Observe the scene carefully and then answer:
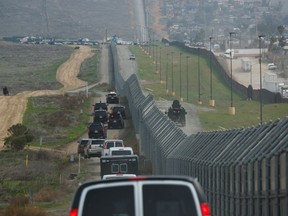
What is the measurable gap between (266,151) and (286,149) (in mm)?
1541

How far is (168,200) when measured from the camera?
Answer: 14.1 metres

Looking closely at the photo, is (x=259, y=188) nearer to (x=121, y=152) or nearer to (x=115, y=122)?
(x=121, y=152)

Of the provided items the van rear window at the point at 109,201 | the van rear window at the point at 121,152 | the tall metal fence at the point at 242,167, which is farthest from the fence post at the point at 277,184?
the van rear window at the point at 121,152

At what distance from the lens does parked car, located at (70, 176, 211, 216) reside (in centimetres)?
1394

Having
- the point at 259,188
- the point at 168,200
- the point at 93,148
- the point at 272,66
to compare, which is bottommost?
the point at 272,66

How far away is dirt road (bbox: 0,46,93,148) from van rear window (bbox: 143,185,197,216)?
47.8 meters

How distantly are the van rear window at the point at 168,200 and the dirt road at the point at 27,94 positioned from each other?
157ft

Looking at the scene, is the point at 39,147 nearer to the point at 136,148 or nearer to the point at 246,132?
the point at 136,148

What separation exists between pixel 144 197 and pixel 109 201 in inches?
16.7

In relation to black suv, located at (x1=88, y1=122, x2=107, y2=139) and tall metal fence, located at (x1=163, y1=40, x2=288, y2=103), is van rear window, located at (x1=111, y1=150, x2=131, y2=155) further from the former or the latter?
tall metal fence, located at (x1=163, y1=40, x2=288, y2=103)

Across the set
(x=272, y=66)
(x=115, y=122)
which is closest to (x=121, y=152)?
(x=115, y=122)

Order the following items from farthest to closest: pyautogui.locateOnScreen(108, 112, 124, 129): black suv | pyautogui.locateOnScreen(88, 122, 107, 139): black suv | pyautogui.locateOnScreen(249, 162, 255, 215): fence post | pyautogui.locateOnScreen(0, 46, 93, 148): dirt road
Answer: pyautogui.locateOnScreen(0, 46, 93, 148): dirt road < pyautogui.locateOnScreen(108, 112, 124, 129): black suv < pyautogui.locateOnScreen(88, 122, 107, 139): black suv < pyautogui.locateOnScreen(249, 162, 255, 215): fence post

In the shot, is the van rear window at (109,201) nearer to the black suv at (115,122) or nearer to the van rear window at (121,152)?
the van rear window at (121,152)

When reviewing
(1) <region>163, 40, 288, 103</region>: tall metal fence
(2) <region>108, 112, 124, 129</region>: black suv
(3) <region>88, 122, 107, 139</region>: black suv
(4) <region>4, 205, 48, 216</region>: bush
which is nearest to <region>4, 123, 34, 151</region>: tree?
(3) <region>88, 122, 107, 139</region>: black suv
